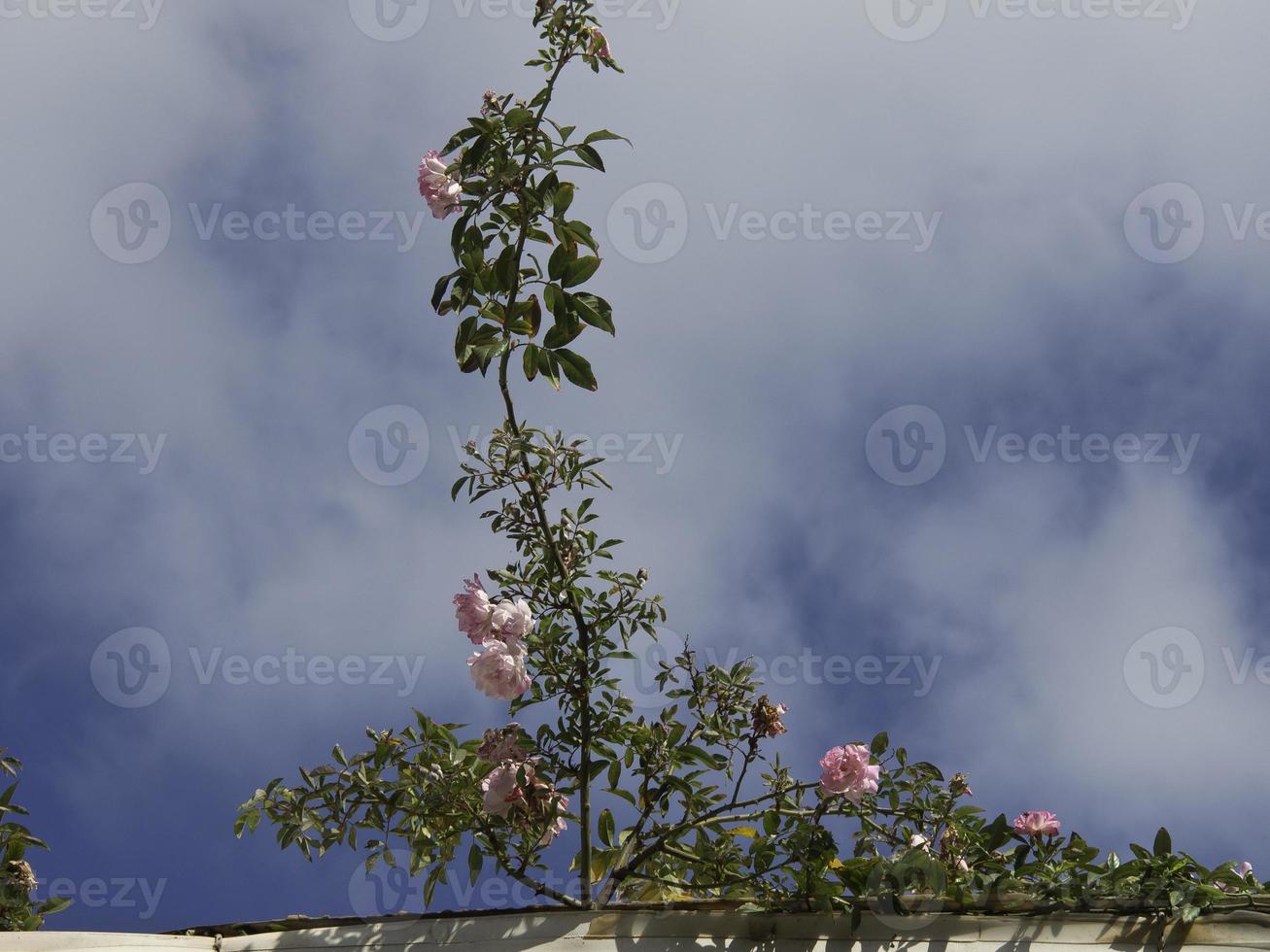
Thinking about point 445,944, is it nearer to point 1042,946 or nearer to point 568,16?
point 1042,946

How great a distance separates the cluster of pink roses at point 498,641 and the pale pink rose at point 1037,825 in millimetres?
1102

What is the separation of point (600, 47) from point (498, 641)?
1406 millimetres

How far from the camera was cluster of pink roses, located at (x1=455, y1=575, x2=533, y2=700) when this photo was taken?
2639 mm

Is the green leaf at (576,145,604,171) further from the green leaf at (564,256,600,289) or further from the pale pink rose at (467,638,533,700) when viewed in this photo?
the pale pink rose at (467,638,533,700)

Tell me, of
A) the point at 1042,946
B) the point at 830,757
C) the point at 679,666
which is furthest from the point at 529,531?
the point at 1042,946

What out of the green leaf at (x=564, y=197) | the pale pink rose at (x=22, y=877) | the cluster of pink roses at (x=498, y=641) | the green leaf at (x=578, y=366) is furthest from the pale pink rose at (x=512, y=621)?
the pale pink rose at (x=22, y=877)

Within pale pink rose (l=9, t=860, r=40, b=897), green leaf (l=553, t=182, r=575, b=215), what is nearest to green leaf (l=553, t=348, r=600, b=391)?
green leaf (l=553, t=182, r=575, b=215)

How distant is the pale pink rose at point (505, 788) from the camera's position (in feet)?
8.72

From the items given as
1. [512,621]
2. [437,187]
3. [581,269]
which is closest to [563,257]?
[581,269]

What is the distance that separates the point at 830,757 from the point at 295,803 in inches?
48.3

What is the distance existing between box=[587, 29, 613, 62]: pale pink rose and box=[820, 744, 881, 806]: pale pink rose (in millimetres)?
1675

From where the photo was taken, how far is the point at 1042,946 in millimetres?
2324

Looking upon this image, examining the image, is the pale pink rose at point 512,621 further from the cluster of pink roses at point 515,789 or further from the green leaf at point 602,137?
the green leaf at point 602,137

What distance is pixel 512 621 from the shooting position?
2.67 meters
